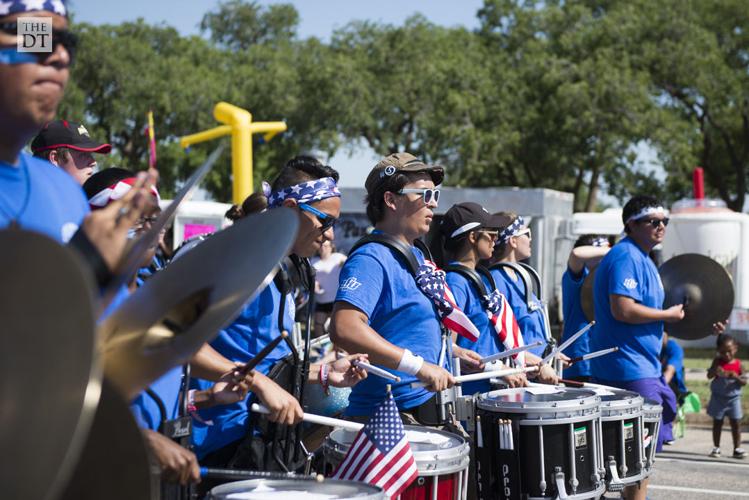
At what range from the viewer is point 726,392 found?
393 inches

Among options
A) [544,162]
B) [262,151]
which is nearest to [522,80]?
[544,162]

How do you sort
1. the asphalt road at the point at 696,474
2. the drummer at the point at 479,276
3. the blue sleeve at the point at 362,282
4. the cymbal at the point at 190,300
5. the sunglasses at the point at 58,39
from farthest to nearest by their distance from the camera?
the asphalt road at the point at 696,474 → the drummer at the point at 479,276 → the blue sleeve at the point at 362,282 → the sunglasses at the point at 58,39 → the cymbal at the point at 190,300

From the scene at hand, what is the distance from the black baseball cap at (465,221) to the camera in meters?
5.90

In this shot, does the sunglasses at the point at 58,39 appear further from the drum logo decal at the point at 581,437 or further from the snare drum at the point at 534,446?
the drum logo decal at the point at 581,437

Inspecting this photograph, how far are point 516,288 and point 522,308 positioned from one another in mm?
149

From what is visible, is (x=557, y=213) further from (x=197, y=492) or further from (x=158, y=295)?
(x=158, y=295)

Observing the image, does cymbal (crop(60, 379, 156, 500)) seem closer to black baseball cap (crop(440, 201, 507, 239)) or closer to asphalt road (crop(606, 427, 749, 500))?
black baseball cap (crop(440, 201, 507, 239))

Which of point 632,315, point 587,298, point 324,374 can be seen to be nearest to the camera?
point 324,374

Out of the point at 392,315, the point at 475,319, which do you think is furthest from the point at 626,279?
the point at 392,315

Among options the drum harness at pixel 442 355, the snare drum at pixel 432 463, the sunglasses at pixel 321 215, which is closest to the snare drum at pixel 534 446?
the drum harness at pixel 442 355

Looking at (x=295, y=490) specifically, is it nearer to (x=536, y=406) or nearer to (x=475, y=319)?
(x=536, y=406)

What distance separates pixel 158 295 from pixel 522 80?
32777mm

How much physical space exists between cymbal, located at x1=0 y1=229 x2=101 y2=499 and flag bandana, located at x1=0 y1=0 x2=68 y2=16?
22.2 inches

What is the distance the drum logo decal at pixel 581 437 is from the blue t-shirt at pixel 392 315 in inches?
39.2
